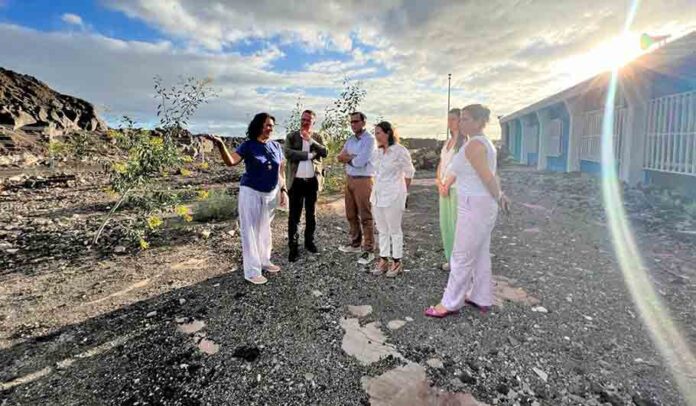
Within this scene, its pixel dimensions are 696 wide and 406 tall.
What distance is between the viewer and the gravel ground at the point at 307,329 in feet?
7.36

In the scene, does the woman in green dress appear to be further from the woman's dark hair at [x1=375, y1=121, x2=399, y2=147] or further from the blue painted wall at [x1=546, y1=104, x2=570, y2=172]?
the blue painted wall at [x1=546, y1=104, x2=570, y2=172]

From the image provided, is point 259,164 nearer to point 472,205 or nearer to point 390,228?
point 390,228

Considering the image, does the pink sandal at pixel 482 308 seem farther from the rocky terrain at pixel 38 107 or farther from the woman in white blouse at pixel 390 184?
the rocky terrain at pixel 38 107

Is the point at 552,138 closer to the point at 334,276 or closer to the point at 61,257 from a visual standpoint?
the point at 334,276

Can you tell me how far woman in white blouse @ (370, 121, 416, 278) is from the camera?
371 cm

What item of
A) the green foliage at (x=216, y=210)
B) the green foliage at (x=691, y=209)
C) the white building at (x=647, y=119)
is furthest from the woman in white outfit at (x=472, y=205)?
the white building at (x=647, y=119)

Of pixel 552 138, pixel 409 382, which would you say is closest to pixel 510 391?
pixel 409 382

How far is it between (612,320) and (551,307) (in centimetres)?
42

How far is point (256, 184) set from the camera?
3641 millimetres

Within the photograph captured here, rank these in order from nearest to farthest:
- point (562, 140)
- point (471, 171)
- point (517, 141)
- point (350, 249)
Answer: point (471, 171), point (350, 249), point (562, 140), point (517, 141)

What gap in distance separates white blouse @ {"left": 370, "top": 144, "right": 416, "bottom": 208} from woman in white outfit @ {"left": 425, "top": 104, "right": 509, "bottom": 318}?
74cm

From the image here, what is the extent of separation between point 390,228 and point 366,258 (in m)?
0.79

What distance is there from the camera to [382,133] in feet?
12.4

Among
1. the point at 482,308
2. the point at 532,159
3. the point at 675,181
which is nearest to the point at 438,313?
the point at 482,308
